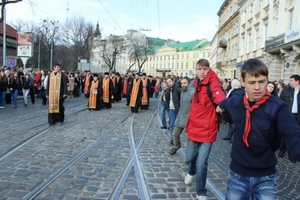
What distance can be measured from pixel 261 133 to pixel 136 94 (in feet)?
43.0

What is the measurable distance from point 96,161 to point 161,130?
4.36 meters

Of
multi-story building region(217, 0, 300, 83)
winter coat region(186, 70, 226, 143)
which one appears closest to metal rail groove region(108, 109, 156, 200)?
winter coat region(186, 70, 226, 143)

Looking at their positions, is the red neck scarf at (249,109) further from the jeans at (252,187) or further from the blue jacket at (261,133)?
the jeans at (252,187)

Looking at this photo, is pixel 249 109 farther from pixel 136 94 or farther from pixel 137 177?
pixel 136 94

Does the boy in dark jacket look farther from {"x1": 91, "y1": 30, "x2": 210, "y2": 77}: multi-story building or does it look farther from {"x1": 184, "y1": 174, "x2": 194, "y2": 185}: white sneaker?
{"x1": 91, "y1": 30, "x2": 210, "y2": 77}: multi-story building

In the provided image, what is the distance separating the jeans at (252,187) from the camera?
8.18ft

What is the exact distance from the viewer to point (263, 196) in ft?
8.18

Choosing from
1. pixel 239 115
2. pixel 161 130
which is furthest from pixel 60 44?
pixel 239 115

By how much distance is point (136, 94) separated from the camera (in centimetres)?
1542

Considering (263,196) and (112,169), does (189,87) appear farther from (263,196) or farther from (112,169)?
(263,196)

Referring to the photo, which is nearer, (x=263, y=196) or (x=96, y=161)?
(x=263, y=196)

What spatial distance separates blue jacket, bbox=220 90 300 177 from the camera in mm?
2334

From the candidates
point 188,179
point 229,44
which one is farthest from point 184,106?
point 229,44

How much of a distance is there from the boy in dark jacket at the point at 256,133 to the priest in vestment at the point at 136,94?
41.1 feet
